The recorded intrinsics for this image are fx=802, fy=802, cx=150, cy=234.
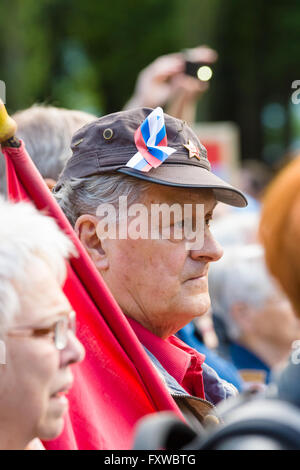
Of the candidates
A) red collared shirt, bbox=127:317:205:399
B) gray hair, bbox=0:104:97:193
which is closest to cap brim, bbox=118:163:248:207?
red collared shirt, bbox=127:317:205:399

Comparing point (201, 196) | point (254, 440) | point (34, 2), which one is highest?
point (34, 2)

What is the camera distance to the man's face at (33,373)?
1.52 meters

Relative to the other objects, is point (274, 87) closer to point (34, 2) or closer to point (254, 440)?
point (34, 2)

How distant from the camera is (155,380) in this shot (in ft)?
6.33

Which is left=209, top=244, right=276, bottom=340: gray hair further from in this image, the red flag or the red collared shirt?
the red flag

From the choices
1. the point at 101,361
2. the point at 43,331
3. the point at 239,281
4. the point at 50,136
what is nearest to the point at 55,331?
the point at 43,331

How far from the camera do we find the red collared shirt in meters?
2.25

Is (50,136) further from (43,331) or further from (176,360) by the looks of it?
(43,331)

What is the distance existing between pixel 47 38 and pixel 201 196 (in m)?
19.2

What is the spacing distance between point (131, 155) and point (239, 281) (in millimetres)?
1993

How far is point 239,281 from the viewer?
413 centimetres

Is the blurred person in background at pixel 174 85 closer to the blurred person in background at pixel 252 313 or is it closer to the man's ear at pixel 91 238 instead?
the blurred person in background at pixel 252 313

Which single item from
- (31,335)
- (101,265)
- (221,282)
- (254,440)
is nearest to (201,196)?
(101,265)

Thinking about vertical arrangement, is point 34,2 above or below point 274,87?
above
